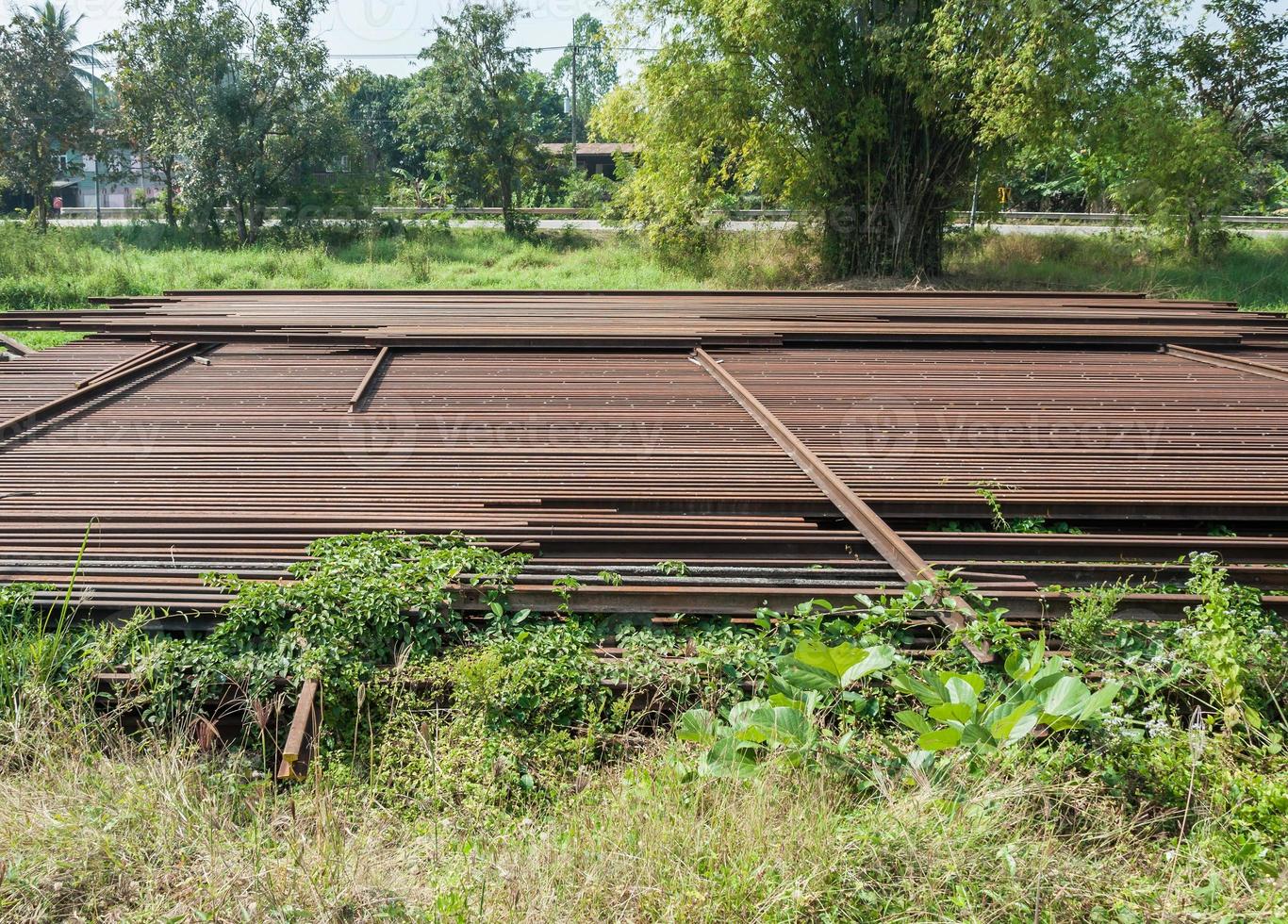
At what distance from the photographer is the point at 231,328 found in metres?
7.22

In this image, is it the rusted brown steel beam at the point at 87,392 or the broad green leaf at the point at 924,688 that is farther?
the rusted brown steel beam at the point at 87,392

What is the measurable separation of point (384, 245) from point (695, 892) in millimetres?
17873

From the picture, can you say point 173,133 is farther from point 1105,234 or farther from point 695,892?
point 695,892

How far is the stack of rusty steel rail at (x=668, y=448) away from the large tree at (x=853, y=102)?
6070mm

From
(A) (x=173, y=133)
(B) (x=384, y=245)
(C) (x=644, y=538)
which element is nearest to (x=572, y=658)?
(C) (x=644, y=538)

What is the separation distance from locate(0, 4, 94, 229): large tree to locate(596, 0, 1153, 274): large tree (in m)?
13.4

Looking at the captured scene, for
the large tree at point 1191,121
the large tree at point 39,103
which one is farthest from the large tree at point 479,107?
the large tree at point 1191,121

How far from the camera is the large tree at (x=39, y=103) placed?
20.8 metres

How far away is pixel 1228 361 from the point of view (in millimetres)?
6715

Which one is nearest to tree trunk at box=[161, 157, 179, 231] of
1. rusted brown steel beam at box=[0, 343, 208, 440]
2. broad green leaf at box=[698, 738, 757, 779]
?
rusted brown steel beam at box=[0, 343, 208, 440]

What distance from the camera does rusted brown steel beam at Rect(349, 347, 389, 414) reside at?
18.0 feet

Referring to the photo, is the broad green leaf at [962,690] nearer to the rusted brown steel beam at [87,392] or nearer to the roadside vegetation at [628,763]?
the roadside vegetation at [628,763]

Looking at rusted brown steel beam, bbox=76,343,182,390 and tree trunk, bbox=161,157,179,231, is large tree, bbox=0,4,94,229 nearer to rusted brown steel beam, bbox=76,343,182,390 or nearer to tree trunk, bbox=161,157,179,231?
tree trunk, bbox=161,157,179,231

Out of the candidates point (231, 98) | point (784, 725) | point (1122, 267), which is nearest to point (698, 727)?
point (784, 725)
